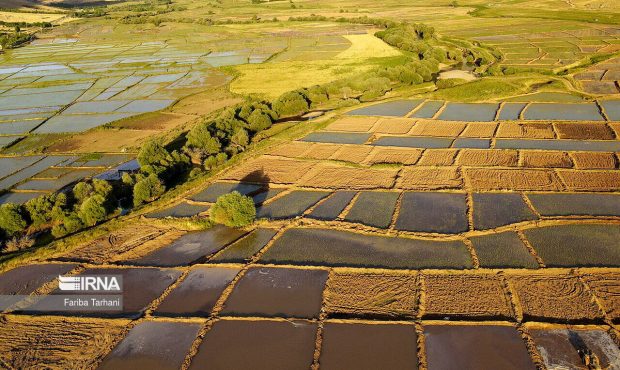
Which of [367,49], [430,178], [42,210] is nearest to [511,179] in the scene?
[430,178]

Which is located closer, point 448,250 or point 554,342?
point 554,342

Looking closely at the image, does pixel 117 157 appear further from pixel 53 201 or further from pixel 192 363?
pixel 192 363

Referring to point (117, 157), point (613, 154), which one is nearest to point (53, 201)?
point (117, 157)

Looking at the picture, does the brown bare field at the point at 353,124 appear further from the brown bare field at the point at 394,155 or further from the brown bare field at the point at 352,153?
the brown bare field at the point at 394,155

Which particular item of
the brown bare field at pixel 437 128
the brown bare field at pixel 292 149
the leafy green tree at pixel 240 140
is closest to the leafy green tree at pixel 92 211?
the leafy green tree at pixel 240 140

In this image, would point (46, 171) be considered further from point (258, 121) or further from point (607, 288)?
point (607, 288)

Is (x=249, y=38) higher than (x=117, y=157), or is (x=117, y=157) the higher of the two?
(x=249, y=38)
